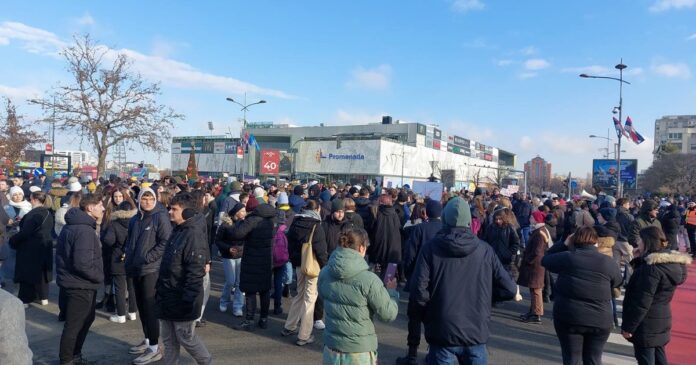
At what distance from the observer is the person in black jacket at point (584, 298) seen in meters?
4.04

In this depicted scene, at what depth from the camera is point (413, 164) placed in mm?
89250

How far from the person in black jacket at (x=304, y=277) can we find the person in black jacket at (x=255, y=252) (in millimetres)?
355

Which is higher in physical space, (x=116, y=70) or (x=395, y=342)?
(x=116, y=70)

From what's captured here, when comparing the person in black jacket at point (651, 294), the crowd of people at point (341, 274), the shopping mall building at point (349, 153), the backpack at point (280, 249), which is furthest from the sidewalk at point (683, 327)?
the shopping mall building at point (349, 153)

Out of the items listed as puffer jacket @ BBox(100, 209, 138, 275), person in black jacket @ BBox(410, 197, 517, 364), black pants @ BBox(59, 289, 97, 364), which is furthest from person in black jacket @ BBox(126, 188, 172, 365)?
person in black jacket @ BBox(410, 197, 517, 364)

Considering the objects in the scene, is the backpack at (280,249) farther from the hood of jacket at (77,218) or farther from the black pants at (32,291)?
the black pants at (32,291)

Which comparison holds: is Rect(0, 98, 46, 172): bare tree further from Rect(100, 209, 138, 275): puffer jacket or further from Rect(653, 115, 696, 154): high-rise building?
Rect(653, 115, 696, 154): high-rise building

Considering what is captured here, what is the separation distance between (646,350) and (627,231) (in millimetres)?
6772

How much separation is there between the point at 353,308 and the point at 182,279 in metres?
1.89

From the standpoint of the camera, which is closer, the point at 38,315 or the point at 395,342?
the point at 395,342

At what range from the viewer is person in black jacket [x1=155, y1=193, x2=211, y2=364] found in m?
4.44

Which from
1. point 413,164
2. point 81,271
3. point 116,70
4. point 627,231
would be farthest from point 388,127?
point 81,271

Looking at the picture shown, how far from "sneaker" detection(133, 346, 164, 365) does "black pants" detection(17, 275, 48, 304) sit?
121 inches

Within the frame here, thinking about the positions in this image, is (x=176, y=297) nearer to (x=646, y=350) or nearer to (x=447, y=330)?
(x=447, y=330)
